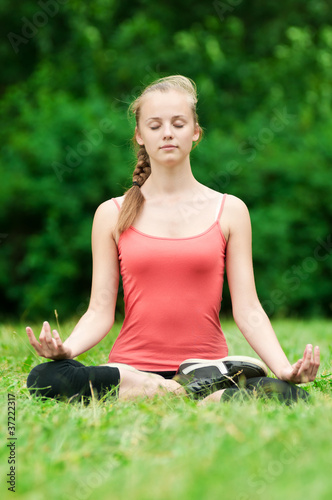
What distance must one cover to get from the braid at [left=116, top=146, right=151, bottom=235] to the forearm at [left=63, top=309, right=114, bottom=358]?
1.49 feet

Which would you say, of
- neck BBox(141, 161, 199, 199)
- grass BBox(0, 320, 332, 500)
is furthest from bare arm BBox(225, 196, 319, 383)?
grass BBox(0, 320, 332, 500)

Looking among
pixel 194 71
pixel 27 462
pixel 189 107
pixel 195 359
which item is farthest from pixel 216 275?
pixel 194 71

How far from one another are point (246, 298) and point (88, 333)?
0.80m

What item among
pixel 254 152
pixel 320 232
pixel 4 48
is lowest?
pixel 320 232

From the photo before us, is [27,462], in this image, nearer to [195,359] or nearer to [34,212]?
[195,359]

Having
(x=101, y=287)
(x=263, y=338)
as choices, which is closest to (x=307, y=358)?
(x=263, y=338)

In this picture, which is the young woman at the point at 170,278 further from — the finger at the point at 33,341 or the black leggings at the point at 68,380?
the finger at the point at 33,341

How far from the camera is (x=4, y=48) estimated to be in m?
13.1

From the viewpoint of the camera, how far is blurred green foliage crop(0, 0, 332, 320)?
9969 mm

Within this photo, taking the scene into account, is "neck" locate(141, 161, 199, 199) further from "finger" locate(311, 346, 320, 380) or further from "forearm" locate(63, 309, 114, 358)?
"finger" locate(311, 346, 320, 380)

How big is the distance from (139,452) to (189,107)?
193 centimetres

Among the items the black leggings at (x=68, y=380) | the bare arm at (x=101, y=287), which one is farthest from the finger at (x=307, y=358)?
the bare arm at (x=101, y=287)

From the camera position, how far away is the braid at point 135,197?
11.1ft

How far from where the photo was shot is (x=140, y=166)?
3.66 m
